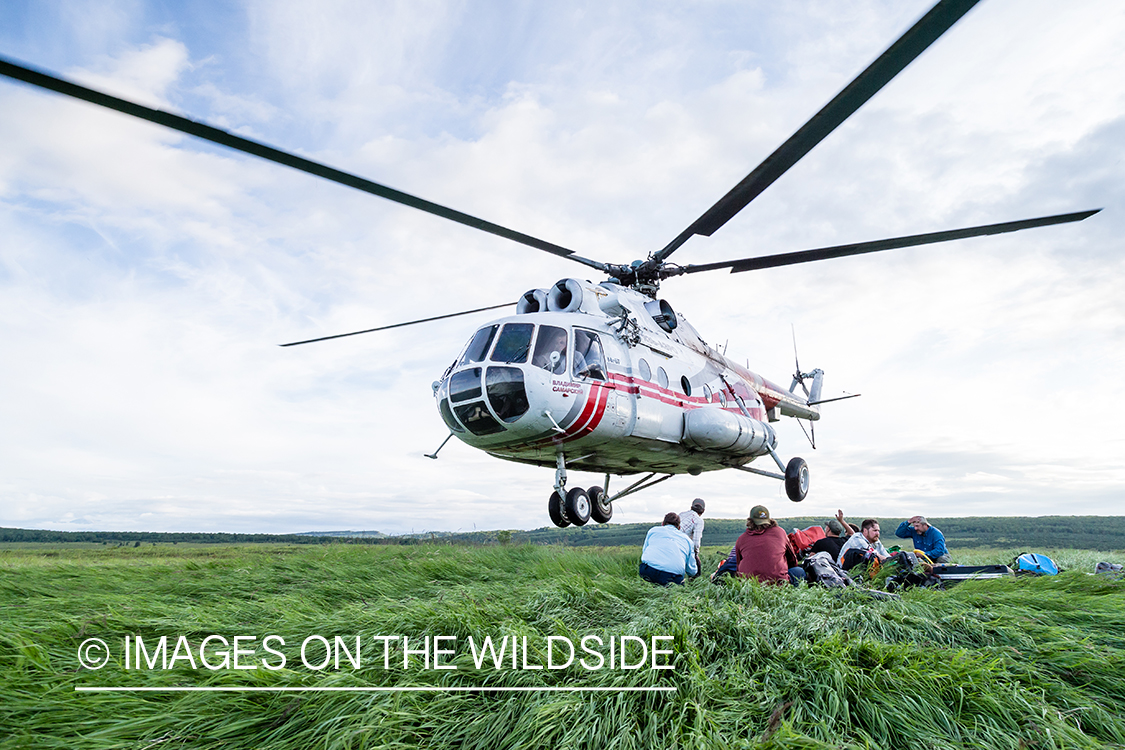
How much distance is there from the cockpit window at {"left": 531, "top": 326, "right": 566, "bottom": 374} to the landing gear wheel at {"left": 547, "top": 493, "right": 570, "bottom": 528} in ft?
7.54

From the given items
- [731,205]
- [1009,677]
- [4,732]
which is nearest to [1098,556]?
[731,205]

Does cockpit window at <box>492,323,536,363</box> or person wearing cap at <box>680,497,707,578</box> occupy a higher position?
cockpit window at <box>492,323,536,363</box>

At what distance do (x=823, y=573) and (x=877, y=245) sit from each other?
16.3 ft

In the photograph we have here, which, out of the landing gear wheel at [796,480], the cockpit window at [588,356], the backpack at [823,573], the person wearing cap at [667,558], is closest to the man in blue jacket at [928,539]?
the backpack at [823,573]

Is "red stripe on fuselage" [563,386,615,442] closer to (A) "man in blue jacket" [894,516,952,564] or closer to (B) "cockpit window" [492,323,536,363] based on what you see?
(B) "cockpit window" [492,323,536,363]

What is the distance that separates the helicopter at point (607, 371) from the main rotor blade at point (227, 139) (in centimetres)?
3

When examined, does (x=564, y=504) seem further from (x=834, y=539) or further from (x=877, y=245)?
(x=877, y=245)

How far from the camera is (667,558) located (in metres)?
6.84

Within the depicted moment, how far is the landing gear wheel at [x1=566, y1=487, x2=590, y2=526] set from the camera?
9.54 m

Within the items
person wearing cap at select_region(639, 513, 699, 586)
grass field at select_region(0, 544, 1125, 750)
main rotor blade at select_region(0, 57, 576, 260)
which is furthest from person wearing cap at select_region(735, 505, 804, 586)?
main rotor blade at select_region(0, 57, 576, 260)

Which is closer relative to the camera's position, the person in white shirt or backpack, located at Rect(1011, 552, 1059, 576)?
backpack, located at Rect(1011, 552, 1059, 576)

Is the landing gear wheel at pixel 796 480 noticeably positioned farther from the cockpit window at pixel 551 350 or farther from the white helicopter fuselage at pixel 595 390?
the cockpit window at pixel 551 350

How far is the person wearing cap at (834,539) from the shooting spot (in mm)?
8594

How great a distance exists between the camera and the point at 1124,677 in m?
3.60
